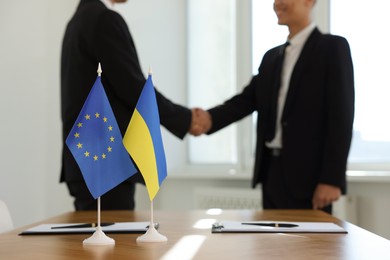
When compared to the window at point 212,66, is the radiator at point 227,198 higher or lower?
lower

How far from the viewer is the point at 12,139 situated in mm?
4051

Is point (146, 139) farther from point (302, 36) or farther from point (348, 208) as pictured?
point (348, 208)

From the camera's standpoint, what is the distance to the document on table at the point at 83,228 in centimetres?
162

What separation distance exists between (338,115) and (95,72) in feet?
3.12

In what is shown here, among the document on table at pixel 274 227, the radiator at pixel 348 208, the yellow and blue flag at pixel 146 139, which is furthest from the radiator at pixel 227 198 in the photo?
the yellow and blue flag at pixel 146 139

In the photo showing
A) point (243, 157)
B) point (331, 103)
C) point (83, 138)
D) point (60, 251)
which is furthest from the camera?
point (243, 157)

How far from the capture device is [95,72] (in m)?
2.66

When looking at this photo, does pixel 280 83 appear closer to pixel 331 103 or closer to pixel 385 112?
pixel 331 103

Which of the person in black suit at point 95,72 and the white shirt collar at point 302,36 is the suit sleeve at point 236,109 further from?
the person in black suit at point 95,72

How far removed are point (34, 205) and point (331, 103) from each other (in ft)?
7.46

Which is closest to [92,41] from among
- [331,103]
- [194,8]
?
[331,103]

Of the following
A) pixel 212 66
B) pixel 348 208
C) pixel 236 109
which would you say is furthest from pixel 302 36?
pixel 212 66

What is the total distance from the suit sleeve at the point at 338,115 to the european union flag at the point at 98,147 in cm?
128

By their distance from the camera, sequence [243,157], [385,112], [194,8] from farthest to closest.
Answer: [194,8] → [243,157] → [385,112]
